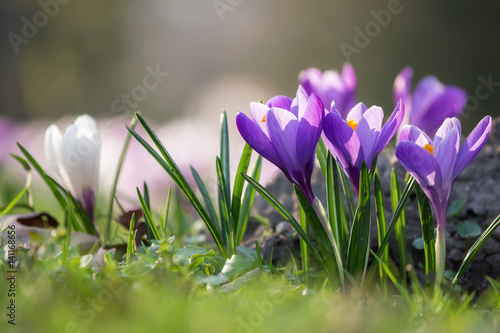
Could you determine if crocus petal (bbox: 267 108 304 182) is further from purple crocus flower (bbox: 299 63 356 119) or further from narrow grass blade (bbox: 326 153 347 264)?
purple crocus flower (bbox: 299 63 356 119)

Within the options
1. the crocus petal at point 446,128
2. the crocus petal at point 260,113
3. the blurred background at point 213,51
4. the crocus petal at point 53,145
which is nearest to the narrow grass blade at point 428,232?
the crocus petal at point 446,128

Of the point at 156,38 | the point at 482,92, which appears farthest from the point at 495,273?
the point at 156,38

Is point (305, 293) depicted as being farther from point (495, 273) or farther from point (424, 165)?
point (495, 273)

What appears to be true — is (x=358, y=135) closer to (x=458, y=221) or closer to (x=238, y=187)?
(x=238, y=187)

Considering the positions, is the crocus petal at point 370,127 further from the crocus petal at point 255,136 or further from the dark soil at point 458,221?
the dark soil at point 458,221

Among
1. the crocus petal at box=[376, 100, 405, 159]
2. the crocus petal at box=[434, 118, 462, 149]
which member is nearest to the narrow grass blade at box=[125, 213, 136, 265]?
the crocus petal at box=[376, 100, 405, 159]

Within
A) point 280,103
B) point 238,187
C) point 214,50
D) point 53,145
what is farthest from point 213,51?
point 280,103
